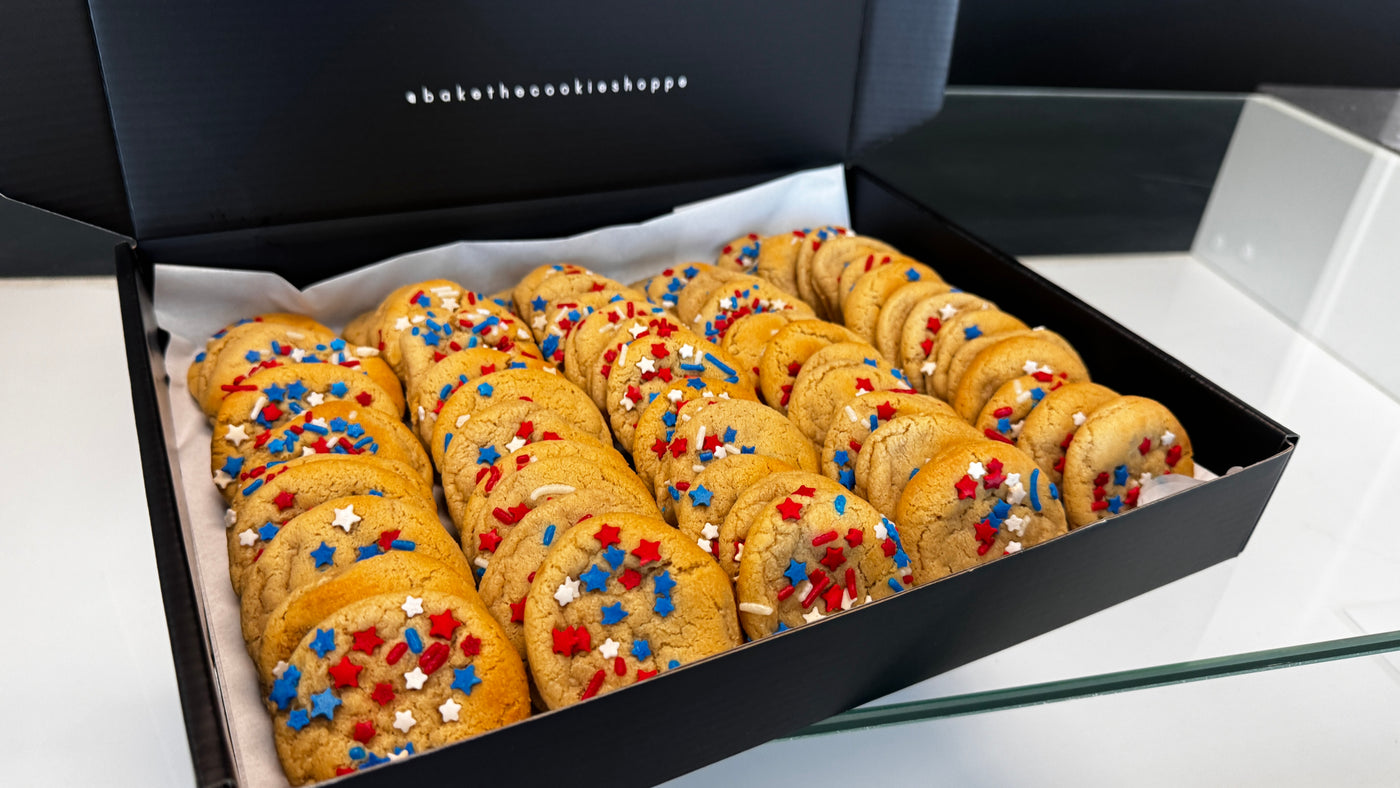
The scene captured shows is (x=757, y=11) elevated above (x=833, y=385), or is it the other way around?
(x=757, y=11)

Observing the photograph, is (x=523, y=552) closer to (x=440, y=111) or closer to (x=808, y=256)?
(x=440, y=111)

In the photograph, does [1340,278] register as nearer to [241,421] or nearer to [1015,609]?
[1015,609]

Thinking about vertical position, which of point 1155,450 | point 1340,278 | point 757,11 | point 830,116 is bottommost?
point 1155,450

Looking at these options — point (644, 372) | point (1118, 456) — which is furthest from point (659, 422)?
point (1118, 456)

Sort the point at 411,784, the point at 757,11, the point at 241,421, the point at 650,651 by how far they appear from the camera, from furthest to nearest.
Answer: the point at 757,11
the point at 241,421
the point at 650,651
the point at 411,784

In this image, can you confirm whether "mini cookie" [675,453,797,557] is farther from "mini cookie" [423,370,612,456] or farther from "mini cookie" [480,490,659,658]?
"mini cookie" [423,370,612,456]

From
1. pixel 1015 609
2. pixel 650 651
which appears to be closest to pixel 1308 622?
pixel 1015 609
